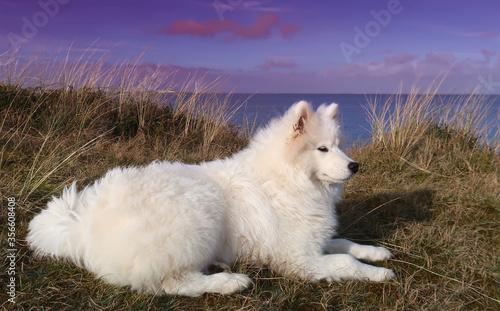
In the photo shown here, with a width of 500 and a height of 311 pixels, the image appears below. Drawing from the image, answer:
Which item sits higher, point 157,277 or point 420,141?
point 420,141

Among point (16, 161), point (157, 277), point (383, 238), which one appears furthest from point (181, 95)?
point (157, 277)

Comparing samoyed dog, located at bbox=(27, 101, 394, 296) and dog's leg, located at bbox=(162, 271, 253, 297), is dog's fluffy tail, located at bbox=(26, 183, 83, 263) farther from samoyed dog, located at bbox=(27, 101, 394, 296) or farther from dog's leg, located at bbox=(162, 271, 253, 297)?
dog's leg, located at bbox=(162, 271, 253, 297)

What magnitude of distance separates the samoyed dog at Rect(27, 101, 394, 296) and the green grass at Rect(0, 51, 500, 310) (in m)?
0.13

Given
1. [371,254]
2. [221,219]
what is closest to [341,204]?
[371,254]

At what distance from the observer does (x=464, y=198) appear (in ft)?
15.5

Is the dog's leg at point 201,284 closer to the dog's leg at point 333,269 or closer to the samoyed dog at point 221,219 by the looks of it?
the samoyed dog at point 221,219

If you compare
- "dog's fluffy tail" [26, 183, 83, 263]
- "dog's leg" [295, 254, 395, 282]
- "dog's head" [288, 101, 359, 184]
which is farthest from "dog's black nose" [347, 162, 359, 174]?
"dog's fluffy tail" [26, 183, 83, 263]

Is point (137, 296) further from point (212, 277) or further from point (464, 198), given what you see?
point (464, 198)

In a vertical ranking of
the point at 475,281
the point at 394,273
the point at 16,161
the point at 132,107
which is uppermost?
the point at 132,107

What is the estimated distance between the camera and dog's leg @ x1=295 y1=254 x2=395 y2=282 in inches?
114

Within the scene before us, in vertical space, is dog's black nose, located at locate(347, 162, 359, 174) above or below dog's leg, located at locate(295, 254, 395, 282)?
above

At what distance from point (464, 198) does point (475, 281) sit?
1880 millimetres

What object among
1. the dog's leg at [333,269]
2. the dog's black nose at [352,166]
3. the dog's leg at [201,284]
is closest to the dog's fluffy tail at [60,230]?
the dog's leg at [201,284]

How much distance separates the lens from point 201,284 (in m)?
2.57
